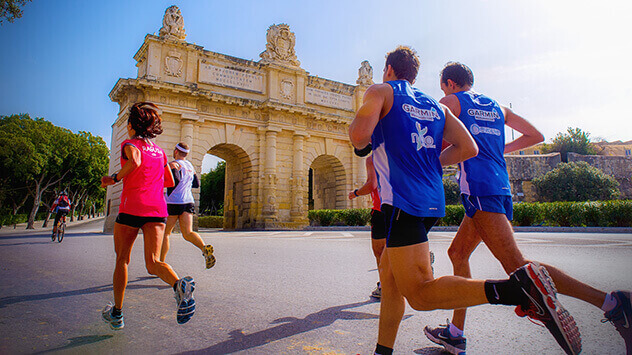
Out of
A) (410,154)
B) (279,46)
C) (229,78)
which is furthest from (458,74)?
(279,46)

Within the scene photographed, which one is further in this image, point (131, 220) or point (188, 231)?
point (188, 231)

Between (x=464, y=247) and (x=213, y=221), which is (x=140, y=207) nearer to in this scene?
(x=464, y=247)

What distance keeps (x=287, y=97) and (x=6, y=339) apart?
1870cm

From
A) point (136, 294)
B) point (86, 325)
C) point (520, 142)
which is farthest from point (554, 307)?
point (136, 294)

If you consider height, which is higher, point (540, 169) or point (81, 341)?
point (540, 169)

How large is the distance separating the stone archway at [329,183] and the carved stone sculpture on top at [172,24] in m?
10.5

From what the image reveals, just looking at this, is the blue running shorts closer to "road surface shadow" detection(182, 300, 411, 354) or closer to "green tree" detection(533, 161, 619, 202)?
"road surface shadow" detection(182, 300, 411, 354)

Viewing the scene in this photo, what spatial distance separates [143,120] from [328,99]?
65.1ft

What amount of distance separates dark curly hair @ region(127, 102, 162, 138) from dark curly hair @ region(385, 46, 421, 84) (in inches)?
79.5

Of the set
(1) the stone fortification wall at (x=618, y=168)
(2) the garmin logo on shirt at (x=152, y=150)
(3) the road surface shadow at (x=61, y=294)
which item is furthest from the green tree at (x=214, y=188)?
(2) the garmin logo on shirt at (x=152, y=150)

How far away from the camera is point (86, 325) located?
9.72ft

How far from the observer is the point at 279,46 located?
68.1 feet

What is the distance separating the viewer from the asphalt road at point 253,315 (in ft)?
8.14

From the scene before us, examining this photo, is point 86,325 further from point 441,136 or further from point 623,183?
point 623,183
